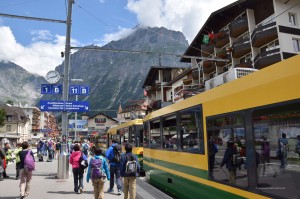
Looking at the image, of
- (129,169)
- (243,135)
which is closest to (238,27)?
(129,169)

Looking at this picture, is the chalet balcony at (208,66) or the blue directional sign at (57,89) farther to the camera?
the chalet balcony at (208,66)

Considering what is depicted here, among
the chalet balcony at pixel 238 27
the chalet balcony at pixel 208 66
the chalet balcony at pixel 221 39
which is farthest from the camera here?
the chalet balcony at pixel 208 66

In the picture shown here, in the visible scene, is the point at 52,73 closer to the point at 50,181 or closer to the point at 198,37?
the point at 50,181

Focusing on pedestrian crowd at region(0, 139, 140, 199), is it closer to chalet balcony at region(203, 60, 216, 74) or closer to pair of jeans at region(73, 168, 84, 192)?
pair of jeans at region(73, 168, 84, 192)

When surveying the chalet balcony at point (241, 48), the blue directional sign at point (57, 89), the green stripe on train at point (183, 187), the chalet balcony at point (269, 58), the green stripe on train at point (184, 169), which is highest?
the chalet balcony at point (241, 48)

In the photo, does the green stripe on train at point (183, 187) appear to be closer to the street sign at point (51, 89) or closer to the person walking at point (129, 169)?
the person walking at point (129, 169)

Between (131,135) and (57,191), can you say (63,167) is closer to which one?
(57,191)

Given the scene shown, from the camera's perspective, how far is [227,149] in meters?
5.82

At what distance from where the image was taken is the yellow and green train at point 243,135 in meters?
4.25

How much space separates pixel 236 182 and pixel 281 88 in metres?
1.95

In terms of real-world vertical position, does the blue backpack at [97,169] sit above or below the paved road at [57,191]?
above

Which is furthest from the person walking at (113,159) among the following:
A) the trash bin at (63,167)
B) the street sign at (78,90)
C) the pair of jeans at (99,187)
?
the street sign at (78,90)

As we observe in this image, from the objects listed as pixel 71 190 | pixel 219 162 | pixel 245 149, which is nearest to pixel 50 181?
pixel 71 190

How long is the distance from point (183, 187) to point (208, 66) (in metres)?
28.9
